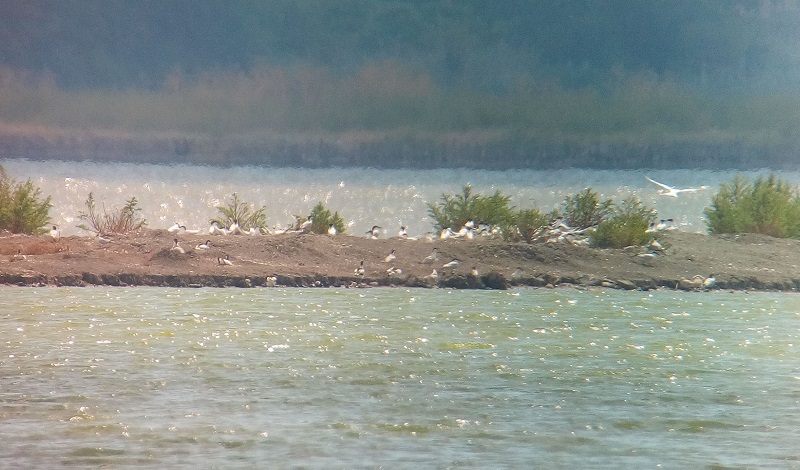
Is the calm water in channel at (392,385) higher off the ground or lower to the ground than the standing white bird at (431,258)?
lower

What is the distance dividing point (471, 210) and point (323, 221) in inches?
151

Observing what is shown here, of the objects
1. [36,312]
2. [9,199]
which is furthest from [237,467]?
[9,199]

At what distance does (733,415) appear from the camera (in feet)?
34.5

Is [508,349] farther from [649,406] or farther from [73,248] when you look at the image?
[73,248]

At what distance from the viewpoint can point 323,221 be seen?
31.0 metres

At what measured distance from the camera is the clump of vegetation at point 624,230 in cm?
2902

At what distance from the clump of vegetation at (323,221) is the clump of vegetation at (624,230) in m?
6.16

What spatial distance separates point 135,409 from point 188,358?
11.1 ft

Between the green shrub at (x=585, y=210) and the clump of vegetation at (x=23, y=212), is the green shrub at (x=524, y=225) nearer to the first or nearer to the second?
the green shrub at (x=585, y=210)

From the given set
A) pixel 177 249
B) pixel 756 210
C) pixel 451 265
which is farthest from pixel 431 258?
pixel 756 210

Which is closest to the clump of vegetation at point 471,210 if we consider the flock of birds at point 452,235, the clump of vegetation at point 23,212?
the flock of birds at point 452,235

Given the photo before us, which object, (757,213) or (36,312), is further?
(757,213)

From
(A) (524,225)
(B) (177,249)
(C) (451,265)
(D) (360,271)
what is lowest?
(D) (360,271)

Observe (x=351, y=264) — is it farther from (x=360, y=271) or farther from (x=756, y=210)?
(x=756, y=210)
